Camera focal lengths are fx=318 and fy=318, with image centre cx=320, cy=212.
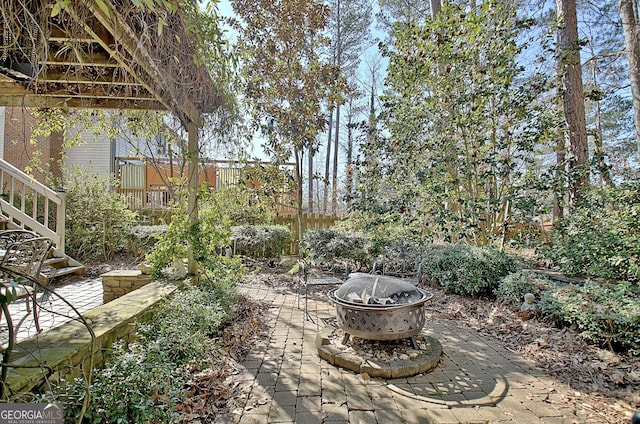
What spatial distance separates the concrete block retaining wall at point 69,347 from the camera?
62.0 inches

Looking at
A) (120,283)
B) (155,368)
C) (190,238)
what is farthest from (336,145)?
(155,368)

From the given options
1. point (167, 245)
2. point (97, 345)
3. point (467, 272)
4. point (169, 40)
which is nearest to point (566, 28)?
point (467, 272)

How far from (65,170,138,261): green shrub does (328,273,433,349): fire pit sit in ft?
18.4

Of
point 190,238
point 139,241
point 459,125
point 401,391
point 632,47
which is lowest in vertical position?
point 401,391

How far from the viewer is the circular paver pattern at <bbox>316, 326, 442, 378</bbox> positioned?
2533mm

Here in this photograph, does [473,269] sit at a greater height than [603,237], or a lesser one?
lesser

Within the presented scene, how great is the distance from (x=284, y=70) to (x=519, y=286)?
226 inches

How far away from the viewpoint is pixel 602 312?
3.06 metres

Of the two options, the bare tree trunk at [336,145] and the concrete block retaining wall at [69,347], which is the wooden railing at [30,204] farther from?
the bare tree trunk at [336,145]

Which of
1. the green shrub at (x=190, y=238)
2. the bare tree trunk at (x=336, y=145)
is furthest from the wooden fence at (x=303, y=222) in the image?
the green shrub at (x=190, y=238)

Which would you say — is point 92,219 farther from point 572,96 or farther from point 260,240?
point 572,96

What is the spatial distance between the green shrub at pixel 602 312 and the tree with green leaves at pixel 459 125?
1.87 m

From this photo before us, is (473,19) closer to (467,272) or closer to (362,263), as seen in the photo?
(467,272)

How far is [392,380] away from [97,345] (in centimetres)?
209
